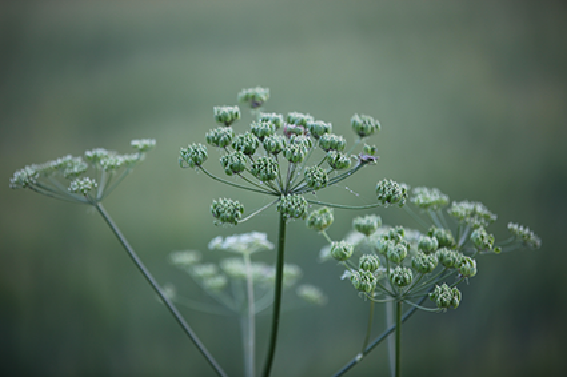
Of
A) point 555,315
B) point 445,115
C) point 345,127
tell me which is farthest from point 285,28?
point 555,315

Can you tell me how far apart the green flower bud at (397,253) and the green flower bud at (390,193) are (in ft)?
0.28

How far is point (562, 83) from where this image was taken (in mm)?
2125

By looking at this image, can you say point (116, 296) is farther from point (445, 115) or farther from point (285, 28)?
point (445, 115)

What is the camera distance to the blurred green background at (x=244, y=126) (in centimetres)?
217

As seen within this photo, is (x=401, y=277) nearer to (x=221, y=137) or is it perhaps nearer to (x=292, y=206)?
(x=292, y=206)

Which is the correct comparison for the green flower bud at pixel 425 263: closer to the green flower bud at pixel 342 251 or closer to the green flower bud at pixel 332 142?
the green flower bud at pixel 342 251

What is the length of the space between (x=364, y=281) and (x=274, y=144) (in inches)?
12.0

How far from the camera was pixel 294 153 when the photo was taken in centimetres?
80

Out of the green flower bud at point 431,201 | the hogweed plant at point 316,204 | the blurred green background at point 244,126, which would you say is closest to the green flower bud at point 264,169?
the hogweed plant at point 316,204

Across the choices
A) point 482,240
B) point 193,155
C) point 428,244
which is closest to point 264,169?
point 193,155

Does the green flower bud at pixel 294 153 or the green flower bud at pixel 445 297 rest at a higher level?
the green flower bud at pixel 294 153

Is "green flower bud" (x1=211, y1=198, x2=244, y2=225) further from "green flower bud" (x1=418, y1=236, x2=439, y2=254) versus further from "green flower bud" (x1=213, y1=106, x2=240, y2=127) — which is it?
"green flower bud" (x1=418, y1=236, x2=439, y2=254)

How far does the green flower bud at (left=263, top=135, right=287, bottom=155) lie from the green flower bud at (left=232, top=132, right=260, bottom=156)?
2cm

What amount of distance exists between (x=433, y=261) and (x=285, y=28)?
6.10 feet
